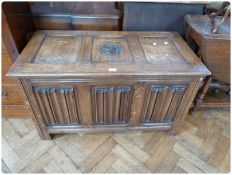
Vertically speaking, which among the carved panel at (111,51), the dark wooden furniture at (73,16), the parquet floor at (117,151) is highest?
the dark wooden furniture at (73,16)

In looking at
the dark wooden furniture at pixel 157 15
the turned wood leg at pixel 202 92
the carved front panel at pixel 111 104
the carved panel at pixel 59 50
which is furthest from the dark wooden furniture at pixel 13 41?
the turned wood leg at pixel 202 92

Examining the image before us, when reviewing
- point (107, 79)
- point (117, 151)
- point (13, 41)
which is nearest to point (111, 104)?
point (107, 79)

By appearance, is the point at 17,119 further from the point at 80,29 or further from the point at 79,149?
the point at 80,29

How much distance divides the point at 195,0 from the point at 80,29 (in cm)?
75

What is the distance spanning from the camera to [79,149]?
122cm

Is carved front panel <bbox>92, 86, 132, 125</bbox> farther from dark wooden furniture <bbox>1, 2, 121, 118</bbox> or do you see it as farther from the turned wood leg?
the turned wood leg

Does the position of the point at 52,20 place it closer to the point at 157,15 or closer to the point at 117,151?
the point at 157,15

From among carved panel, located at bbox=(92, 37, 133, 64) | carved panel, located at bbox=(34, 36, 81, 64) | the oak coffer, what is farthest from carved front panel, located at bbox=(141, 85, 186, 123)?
carved panel, located at bbox=(34, 36, 81, 64)

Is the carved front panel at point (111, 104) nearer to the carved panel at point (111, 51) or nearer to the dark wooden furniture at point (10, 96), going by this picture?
the carved panel at point (111, 51)

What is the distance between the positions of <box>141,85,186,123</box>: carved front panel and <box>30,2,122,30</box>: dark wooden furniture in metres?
0.56

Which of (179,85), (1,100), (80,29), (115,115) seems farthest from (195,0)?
(1,100)

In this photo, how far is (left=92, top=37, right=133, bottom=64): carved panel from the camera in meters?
0.92

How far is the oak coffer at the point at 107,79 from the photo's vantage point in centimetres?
85

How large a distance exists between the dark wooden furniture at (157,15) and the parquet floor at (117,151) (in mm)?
753
